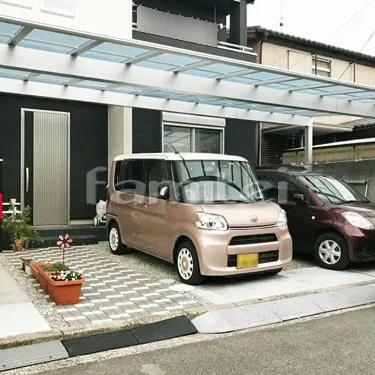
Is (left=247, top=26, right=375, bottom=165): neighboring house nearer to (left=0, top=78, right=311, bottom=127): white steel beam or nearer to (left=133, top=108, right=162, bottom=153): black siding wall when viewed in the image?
(left=0, top=78, right=311, bottom=127): white steel beam

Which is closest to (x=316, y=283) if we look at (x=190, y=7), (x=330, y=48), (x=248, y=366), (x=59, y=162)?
(x=248, y=366)

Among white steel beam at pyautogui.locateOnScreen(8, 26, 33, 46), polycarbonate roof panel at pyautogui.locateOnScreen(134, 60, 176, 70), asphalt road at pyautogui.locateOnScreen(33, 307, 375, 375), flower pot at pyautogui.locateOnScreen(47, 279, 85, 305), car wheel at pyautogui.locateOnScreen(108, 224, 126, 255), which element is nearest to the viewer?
asphalt road at pyautogui.locateOnScreen(33, 307, 375, 375)

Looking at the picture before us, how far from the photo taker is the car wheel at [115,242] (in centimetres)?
847

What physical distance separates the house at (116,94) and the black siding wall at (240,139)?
3 centimetres

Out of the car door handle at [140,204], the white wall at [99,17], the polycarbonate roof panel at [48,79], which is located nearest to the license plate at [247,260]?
the car door handle at [140,204]

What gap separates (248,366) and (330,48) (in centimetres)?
1563

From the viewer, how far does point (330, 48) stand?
17.1 meters

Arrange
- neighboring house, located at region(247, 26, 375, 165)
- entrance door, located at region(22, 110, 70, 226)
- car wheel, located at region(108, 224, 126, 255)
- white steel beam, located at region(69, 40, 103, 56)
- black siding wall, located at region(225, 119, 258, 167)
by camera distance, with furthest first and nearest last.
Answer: neighboring house, located at region(247, 26, 375, 165), black siding wall, located at region(225, 119, 258, 167), entrance door, located at region(22, 110, 70, 226), car wheel, located at region(108, 224, 126, 255), white steel beam, located at region(69, 40, 103, 56)

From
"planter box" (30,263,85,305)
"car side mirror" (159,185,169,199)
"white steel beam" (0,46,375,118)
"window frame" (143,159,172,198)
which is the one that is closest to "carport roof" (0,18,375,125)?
"white steel beam" (0,46,375,118)

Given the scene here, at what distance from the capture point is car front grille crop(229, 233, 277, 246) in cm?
624

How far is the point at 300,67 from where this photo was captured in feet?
54.1

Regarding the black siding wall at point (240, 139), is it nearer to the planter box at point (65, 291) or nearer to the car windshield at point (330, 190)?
the car windshield at point (330, 190)

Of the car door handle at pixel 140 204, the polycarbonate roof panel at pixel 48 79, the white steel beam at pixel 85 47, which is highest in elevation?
the white steel beam at pixel 85 47

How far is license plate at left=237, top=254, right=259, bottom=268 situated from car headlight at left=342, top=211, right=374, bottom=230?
1.99m
